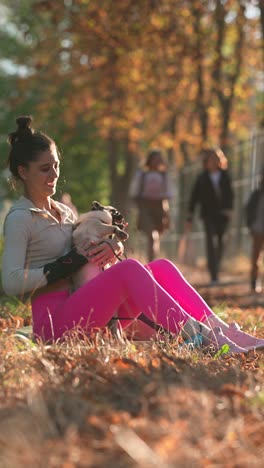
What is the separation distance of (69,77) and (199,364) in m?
24.9

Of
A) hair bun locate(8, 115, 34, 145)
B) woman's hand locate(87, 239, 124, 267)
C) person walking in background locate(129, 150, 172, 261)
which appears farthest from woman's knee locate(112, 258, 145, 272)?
person walking in background locate(129, 150, 172, 261)

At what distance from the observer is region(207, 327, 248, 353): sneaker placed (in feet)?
18.3

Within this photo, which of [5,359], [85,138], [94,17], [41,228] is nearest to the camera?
[5,359]

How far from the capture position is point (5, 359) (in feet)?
16.2

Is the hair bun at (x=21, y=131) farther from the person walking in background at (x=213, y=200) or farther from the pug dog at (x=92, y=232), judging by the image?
the person walking in background at (x=213, y=200)

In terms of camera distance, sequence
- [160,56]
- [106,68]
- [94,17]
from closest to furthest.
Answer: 1. [94,17]
2. [106,68]
3. [160,56]

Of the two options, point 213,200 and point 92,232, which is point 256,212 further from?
point 92,232

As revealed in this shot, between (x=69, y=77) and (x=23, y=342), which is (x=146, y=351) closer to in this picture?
(x=23, y=342)

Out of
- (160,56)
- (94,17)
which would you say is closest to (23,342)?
(94,17)

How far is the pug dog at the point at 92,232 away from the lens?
5.92m

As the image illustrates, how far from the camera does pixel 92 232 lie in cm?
593

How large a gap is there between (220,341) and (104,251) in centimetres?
81

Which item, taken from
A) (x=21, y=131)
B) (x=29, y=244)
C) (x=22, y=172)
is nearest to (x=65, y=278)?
(x=29, y=244)

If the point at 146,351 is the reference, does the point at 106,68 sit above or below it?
above
